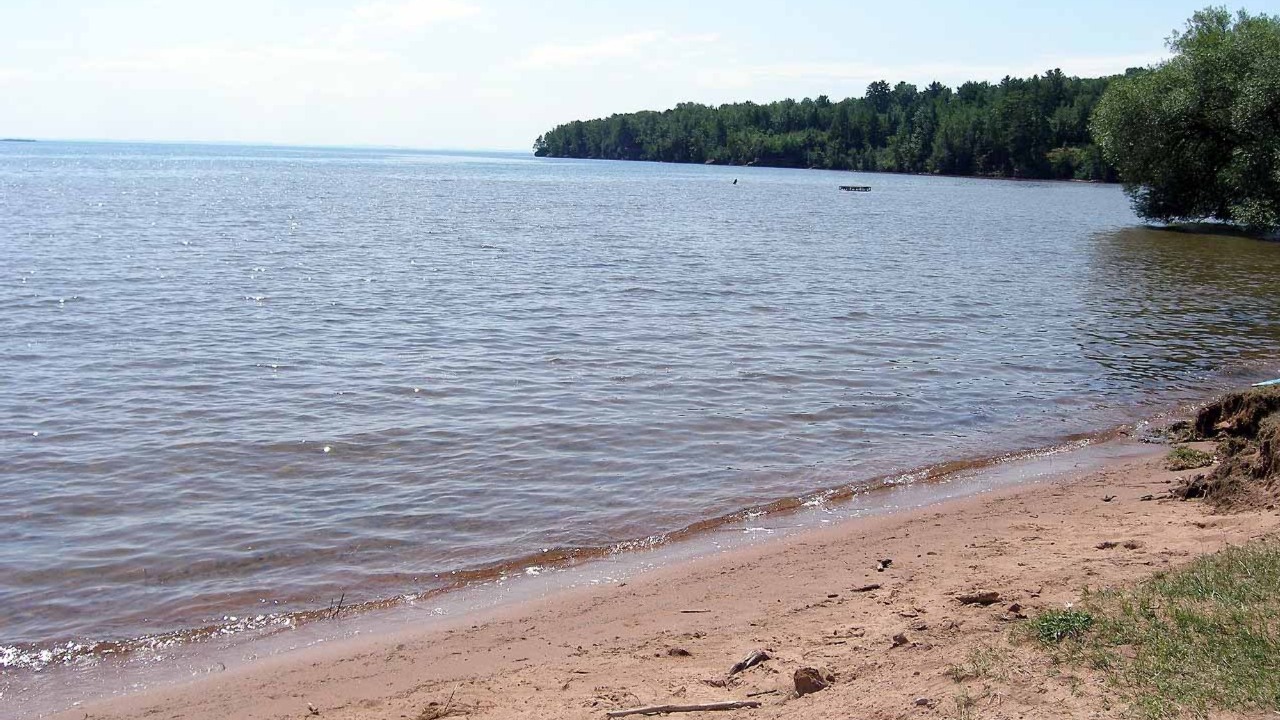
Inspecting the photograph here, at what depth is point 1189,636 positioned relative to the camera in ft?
17.7

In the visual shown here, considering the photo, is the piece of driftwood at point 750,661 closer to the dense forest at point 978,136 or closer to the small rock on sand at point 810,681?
the small rock on sand at point 810,681

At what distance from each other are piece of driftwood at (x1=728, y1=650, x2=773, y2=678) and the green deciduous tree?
1717 inches

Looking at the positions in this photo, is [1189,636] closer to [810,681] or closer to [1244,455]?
[810,681]

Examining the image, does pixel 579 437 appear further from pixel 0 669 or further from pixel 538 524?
pixel 0 669

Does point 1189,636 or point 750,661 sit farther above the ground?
point 1189,636

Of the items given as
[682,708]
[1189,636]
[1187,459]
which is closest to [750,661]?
[682,708]

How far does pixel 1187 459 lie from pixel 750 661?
23.9ft

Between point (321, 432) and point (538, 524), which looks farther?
point (321, 432)

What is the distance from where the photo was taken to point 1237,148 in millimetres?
43656

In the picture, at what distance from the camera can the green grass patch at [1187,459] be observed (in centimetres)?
1085

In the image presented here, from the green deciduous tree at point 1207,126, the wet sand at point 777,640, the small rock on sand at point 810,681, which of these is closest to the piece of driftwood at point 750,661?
the wet sand at point 777,640

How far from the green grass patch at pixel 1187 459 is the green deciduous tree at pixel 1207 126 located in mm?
36428

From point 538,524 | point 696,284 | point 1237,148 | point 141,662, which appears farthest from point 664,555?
point 1237,148

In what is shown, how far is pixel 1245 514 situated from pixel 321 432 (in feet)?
33.8
